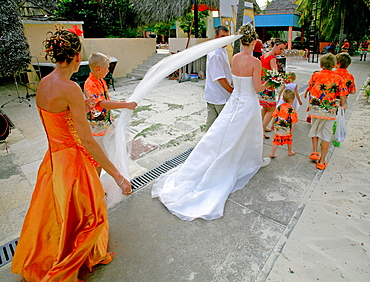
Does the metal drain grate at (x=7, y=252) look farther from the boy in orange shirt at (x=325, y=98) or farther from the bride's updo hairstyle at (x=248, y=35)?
the boy in orange shirt at (x=325, y=98)

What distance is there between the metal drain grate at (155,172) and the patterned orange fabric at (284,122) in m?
1.49

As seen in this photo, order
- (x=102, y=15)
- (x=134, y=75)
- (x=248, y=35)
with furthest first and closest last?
(x=102, y=15) < (x=134, y=75) < (x=248, y=35)

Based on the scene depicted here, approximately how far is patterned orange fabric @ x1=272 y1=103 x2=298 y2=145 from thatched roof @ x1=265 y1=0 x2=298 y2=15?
75.4ft

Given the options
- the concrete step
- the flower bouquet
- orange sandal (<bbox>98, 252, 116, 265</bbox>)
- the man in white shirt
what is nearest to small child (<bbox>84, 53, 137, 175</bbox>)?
orange sandal (<bbox>98, 252, 116, 265</bbox>)

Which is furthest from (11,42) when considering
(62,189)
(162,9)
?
(162,9)

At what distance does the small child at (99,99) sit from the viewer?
2.61m

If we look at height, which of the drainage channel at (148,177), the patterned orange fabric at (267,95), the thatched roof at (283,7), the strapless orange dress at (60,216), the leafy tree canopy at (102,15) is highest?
Result: the thatched roof at (283,7)

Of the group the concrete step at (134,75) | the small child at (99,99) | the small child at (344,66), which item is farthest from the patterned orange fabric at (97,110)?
the concrete step at (134,75)

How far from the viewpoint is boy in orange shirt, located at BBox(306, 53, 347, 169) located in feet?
11.1

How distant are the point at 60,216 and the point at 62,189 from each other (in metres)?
0.20

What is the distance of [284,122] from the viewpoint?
3.75 metres

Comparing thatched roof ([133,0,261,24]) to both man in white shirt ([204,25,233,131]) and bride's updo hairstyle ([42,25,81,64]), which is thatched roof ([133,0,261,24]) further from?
bride's updo hairstyle ([42,25,81,64])

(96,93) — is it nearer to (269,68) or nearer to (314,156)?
(269,68)

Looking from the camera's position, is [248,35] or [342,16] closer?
[248,35]
